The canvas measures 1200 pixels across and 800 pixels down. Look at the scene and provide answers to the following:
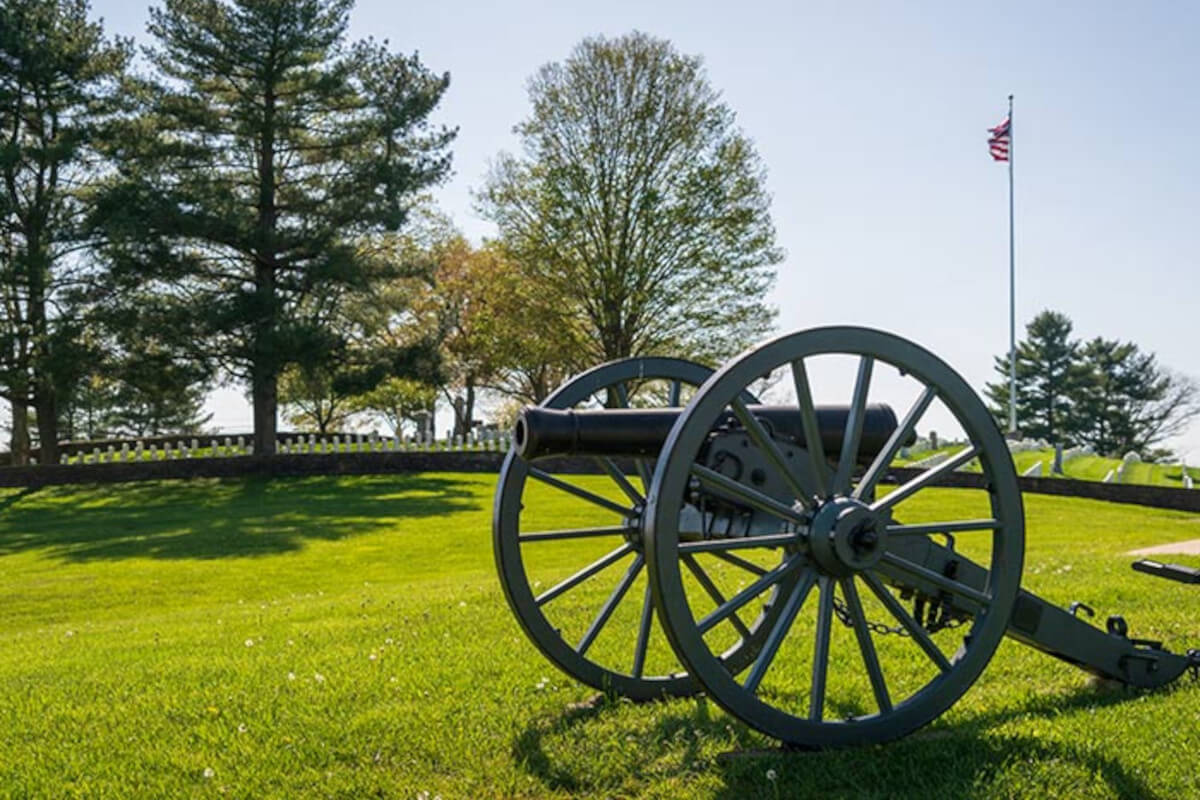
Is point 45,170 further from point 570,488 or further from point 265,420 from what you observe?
point 570,488

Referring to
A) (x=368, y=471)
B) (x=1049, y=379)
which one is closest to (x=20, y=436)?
(x=368, y=471)

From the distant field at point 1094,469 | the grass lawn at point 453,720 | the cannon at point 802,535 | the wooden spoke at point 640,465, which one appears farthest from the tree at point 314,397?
the cannon at point 802,535

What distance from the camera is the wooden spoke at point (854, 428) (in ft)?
14.2

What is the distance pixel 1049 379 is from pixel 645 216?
3332 centimetres

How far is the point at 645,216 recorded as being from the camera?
109ft

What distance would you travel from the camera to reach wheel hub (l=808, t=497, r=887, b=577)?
421cm

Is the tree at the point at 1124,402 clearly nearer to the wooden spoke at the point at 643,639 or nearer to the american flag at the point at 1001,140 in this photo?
the american flag at the point at 1001,140

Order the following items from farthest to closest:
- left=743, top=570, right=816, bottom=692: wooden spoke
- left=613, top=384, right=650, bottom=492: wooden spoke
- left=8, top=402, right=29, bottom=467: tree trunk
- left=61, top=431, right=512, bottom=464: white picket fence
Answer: left=8, top=402, right=29, bottom=467: tree trunk
left=61, top=431, right=512, bottom=464: white picket fence
left=613, top=384, right=650, bottom=492: wooden spoke
left=743, top=570, right=816, bottom=692: wooden spoke

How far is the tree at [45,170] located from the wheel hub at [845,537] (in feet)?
89.4

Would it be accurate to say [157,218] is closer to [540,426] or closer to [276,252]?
[276,252]

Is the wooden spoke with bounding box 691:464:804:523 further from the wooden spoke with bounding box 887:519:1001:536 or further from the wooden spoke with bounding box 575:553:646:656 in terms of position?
the wooden spoke with bounding box 575:553:646:656

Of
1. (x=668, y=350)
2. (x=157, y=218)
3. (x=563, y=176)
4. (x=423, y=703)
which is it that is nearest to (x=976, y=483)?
(x=668, y=350)

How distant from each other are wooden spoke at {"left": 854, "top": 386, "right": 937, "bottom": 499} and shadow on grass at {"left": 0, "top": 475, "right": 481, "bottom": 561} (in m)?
13.6

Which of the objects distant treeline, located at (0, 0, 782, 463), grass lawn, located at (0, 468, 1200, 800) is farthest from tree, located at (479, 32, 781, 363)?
grass lawn, located at (0, 468, 1200, 800)
